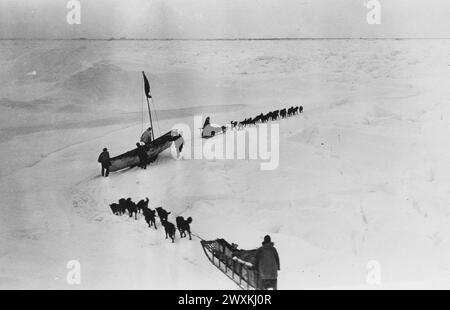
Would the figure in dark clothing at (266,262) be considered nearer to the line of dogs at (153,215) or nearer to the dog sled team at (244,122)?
the line of dogs at (153,215)

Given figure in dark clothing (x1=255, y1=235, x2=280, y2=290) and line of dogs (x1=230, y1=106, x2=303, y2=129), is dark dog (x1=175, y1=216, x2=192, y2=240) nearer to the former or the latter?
figure in dark clothing (x1=255, y1=235, x2=280, y2=290)

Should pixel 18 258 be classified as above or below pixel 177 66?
below

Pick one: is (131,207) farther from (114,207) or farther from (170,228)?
(170,228)

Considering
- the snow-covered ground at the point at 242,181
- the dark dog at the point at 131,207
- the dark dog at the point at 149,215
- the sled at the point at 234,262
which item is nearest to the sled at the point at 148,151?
the snow-covered ground at the point at 242,181
